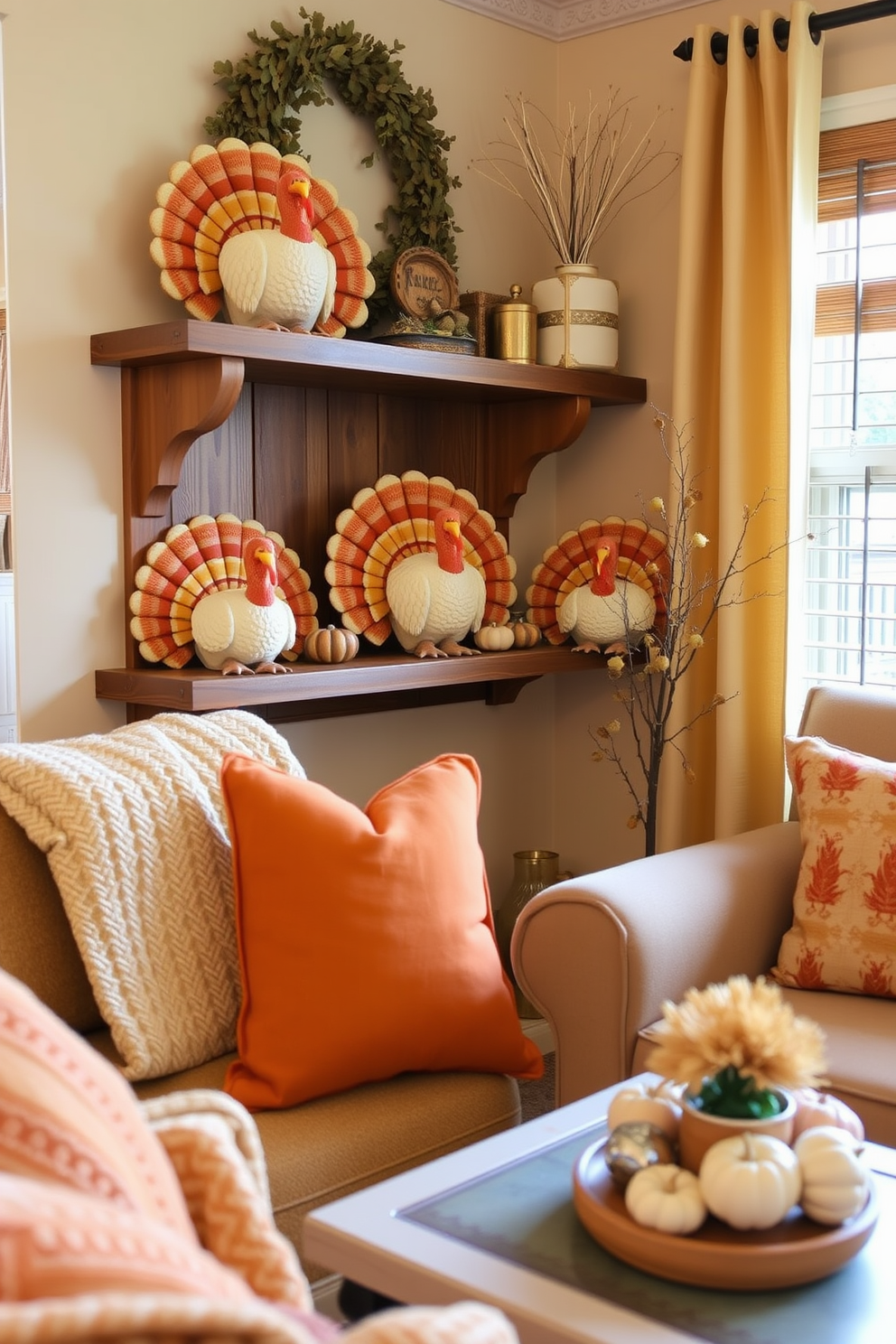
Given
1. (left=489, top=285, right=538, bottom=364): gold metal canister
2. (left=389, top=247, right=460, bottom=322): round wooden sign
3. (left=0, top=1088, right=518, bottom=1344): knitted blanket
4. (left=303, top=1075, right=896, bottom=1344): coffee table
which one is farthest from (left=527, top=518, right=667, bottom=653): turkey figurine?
(left=0, top=1088, right=518, bottom=1344): knitted blanket

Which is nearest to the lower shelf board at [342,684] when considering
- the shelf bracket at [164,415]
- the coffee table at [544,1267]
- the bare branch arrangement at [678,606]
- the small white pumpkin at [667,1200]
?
the bare branch arrangement at [678,606]

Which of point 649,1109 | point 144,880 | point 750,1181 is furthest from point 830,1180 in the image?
point 144,880

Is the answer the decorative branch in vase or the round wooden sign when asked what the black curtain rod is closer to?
the decorative branch in vase

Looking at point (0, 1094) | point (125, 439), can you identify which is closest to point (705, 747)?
point (125, 439)

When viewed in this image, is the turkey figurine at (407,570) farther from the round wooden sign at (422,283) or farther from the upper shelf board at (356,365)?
the round wooden sign at (422,283)

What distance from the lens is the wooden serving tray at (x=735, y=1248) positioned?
125 cm

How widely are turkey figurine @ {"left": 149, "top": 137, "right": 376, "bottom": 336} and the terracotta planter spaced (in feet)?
5.20

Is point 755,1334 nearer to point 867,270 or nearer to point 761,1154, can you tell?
point 761,1154

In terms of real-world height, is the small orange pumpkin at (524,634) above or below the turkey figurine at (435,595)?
below

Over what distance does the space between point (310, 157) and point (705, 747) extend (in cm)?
147

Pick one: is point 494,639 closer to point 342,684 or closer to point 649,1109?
point 342,684

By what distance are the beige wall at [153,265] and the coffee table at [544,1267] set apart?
1227 mm

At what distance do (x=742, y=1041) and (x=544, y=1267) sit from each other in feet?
0.93

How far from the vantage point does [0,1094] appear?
0.80 m
